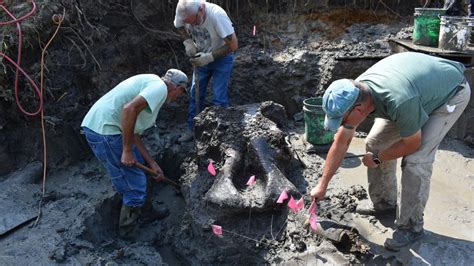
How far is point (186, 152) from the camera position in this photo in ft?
16.4

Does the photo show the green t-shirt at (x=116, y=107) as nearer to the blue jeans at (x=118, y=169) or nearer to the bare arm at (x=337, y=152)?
the blue jeans at (x=118, y=169)

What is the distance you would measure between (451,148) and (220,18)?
10.1 ft

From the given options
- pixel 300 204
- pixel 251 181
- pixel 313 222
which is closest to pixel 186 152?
pixel 251 181

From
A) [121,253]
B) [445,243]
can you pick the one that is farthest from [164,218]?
[445,243]

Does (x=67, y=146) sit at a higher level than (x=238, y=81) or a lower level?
lower

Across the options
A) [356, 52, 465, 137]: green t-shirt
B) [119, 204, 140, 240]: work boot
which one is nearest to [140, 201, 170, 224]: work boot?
[119, 204, 140, 240]: work boot

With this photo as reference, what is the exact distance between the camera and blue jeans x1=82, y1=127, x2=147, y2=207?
3.67 meters

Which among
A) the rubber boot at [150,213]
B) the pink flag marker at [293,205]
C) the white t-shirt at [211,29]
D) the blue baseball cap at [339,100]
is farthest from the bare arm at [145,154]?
the blue baseball cap at [339,100]

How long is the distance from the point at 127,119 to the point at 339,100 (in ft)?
5.68

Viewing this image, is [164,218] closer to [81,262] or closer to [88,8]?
[81,262]

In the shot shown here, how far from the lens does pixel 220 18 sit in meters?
4.50

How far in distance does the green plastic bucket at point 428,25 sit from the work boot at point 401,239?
286cm

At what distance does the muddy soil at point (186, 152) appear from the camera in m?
3.46

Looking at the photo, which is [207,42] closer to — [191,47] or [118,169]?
[191,47]
